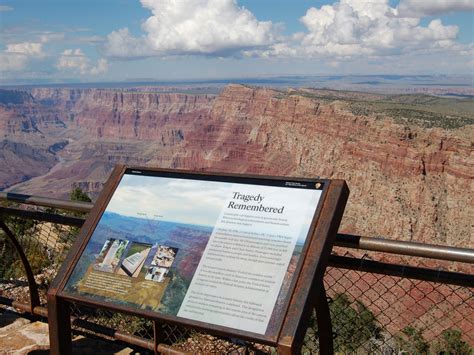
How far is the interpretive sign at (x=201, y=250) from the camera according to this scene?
2.61 metres

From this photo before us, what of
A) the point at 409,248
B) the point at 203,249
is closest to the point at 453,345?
the point at 409,248

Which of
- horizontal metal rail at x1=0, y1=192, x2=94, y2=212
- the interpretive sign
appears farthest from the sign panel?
horizontal metal rail at x1=0, y1=192, x2=94, y2=212

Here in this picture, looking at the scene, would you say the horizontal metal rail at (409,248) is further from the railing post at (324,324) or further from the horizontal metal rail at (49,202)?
the horizontal metal rail at (49,202)

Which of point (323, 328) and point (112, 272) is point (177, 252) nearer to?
point (112, 272)

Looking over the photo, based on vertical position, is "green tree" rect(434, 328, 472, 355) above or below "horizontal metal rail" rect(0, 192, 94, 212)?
below

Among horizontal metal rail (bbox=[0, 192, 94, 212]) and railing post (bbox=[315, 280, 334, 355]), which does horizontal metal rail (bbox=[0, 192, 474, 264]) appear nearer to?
railing post (bbox=[315, 280, 334, 355])

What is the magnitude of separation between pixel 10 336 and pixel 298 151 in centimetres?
6413

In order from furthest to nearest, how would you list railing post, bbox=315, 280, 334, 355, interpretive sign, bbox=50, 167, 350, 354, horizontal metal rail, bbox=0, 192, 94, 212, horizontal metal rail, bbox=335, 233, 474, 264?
horizontal metal rail, bbox=0, 192, 94, 212
railing post, bbox=315, 280, 334, 355
horizontal metal rail, bbox=335, 233, 474, 264
interpretive sign, bbox=50, 167, 350, 354

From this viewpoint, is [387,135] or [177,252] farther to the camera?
[387,135]

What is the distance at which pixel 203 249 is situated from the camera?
288cm

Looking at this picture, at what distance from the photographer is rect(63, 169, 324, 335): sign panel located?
2.62 metres

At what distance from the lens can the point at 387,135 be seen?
46.8 metres

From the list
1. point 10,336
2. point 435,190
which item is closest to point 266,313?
point 10,336

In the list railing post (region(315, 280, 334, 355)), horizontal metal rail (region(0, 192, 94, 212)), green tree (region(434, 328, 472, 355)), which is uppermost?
horizontal metal rail (region(0, 192, 94, 212))
